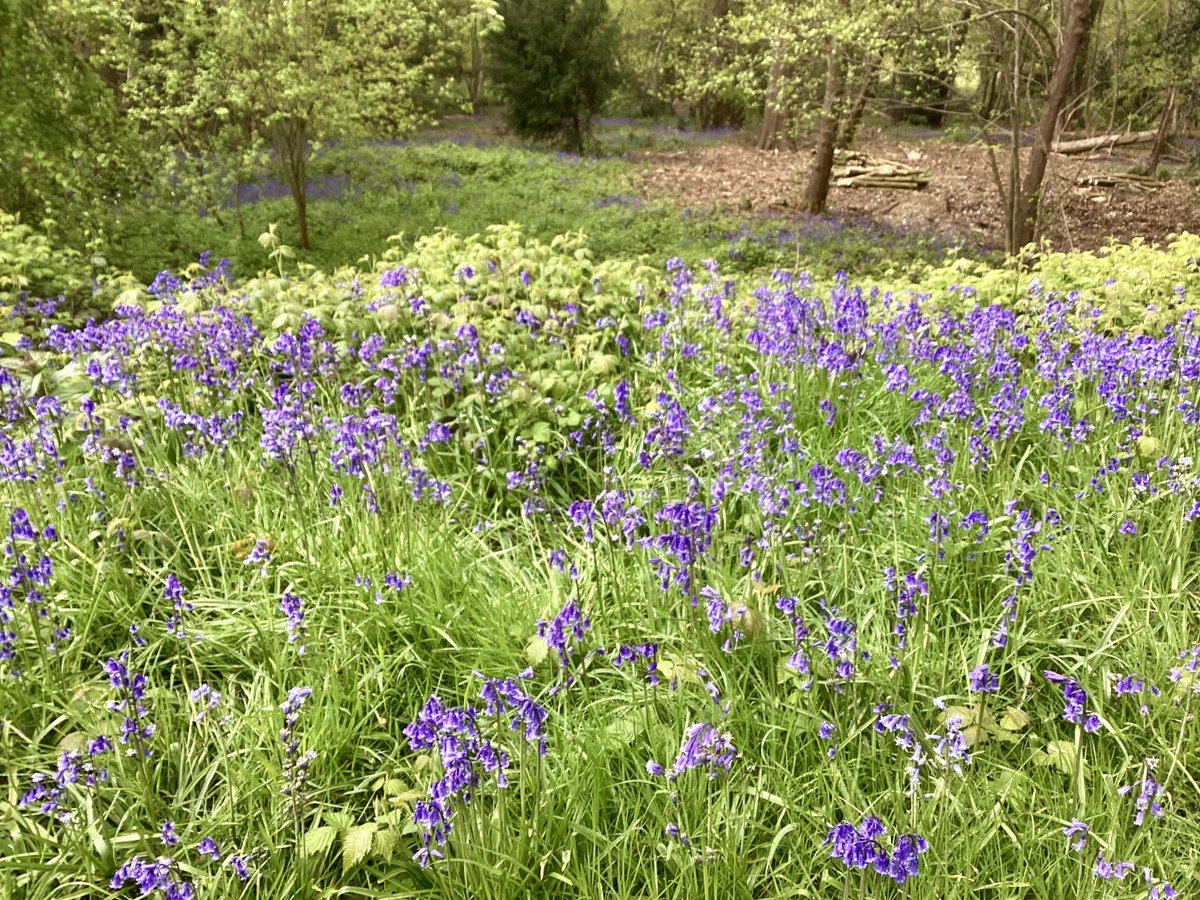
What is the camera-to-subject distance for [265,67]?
33.9 ft

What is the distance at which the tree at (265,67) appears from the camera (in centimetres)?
984

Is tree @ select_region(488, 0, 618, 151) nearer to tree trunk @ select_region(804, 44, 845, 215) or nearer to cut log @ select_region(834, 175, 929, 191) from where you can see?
cut log @ select_region(834, 175, 929, 191)

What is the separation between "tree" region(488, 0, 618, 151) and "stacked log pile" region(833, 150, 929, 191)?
6.32 m

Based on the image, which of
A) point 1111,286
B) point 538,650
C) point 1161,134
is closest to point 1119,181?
point 1161,134

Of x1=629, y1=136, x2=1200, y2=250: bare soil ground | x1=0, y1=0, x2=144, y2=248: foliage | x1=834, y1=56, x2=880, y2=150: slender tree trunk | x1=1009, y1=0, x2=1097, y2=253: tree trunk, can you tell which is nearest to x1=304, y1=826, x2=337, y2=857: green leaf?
x1=0, y1=0, x2=144, y2=248: foliage

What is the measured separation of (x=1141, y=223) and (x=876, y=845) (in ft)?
54.1

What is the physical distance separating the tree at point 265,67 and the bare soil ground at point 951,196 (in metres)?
7.06

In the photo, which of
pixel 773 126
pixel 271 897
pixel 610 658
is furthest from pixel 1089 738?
pixel 773 126

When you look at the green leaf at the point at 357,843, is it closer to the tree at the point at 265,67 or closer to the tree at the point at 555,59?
the tree at the point at 265,67

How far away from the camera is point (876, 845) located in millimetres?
1626

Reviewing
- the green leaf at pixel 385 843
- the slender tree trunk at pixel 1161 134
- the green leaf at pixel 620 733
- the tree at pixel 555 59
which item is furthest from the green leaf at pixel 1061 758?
the tree at pixel 555 59

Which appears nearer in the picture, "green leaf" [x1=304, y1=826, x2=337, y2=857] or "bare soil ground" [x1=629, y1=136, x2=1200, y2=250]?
"green leaf" [x1=304, y1=826, x2=337, y2=857]

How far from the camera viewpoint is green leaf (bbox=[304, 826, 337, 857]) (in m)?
2.11

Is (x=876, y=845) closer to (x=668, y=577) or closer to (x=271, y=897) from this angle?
(x=668, y=577)
